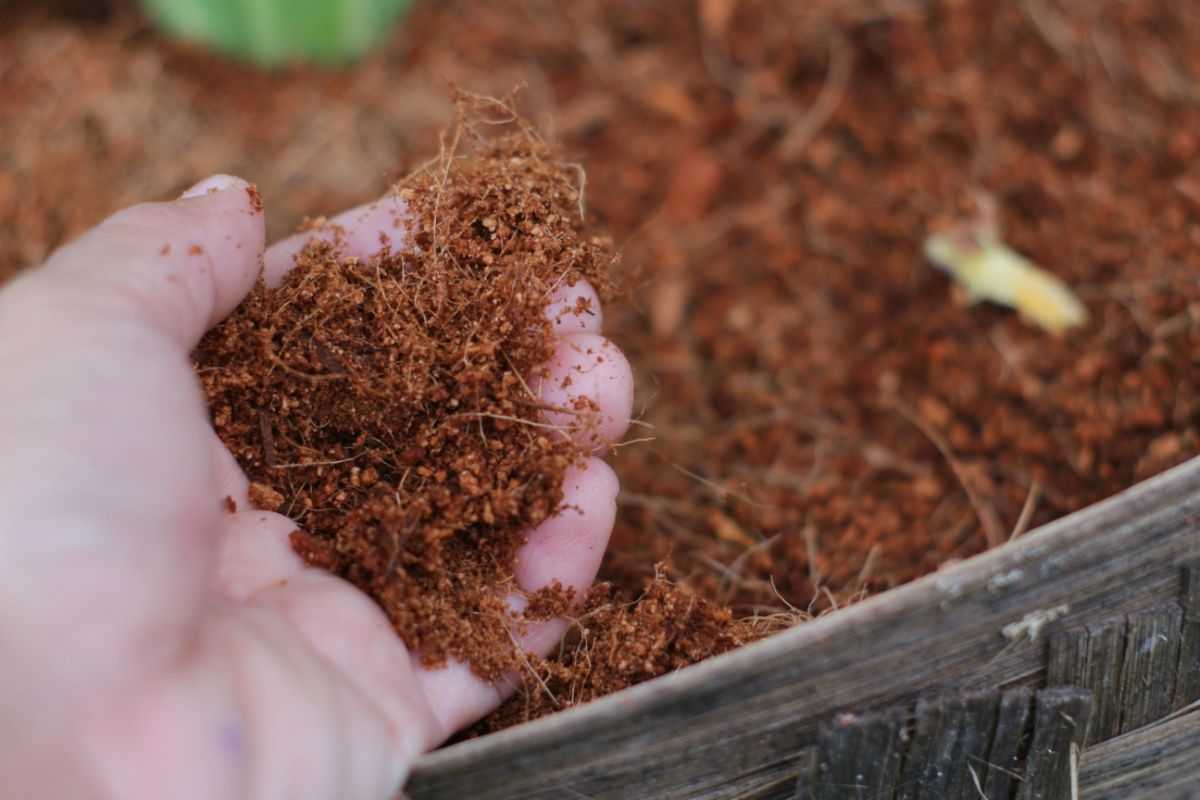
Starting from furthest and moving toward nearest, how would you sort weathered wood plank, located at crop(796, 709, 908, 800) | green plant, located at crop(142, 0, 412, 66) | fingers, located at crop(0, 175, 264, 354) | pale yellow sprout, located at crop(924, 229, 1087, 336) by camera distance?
green plant, located at crop(142, 0, 412, 66) → pale yellow sprout, located at crop(924, 229, 1087, 336) → weathered wood plank, located at crop(796, 709, 908, 800) → fingers, located at crop(0, 175, 264, 354)

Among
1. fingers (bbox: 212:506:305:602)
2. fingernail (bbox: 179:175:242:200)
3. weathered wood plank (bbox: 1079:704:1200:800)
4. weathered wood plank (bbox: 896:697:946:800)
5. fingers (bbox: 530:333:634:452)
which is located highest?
fingernail (bbox: 179:175:242:200)

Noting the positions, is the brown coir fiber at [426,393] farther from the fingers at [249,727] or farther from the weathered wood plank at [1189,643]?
the weathered wood plank at [1189,643]

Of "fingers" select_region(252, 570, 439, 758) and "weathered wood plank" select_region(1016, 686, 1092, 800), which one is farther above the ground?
"fingers" select_region(252, 570, 439, 758)

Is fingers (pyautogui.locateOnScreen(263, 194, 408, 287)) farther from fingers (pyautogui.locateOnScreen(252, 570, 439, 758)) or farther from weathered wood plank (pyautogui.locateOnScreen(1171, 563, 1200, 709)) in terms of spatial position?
weathered wood plank (pyautogui.locateOnScreen(1171, 563, 1200, 709))

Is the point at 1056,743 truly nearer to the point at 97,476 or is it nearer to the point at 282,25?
the point at 97,476

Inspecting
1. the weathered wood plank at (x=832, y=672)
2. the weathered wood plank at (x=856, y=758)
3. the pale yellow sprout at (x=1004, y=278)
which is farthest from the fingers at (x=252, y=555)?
the pale yellow sprout at (x=1004, y=278)

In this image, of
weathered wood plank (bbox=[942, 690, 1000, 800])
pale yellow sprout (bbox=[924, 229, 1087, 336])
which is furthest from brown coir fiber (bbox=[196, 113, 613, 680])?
pale yellow sprout (bbox=[924, 229, 1087, 336])

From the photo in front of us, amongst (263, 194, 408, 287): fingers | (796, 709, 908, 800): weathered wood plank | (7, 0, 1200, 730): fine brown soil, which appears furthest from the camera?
(7, 0, 1200, 730): fine brown soil

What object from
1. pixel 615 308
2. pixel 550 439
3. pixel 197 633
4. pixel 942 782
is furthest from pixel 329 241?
pixel 942 782

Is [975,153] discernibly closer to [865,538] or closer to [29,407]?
[865,538]
